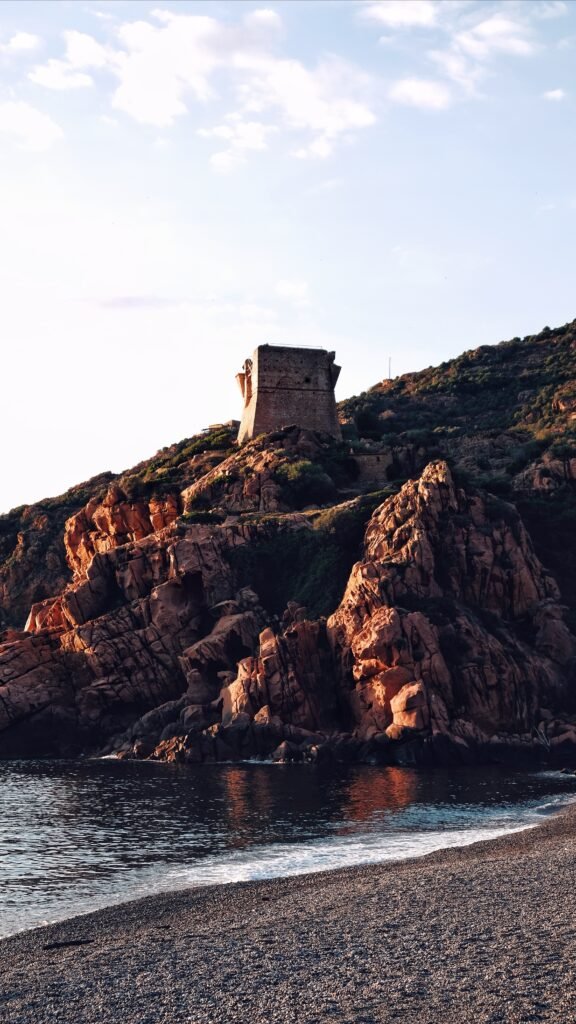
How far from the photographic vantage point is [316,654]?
67375mm

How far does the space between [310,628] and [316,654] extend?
74.8 inches

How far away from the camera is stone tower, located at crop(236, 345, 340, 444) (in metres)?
103

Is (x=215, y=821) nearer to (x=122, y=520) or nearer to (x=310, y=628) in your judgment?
(x=310, y=628)

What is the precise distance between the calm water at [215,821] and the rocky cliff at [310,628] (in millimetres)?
5114

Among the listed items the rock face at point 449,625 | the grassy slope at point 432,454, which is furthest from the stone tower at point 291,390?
the rock face at point 449,625

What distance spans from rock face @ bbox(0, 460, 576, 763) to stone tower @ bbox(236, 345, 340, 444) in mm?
22937

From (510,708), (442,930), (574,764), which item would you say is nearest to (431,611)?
(510,708)

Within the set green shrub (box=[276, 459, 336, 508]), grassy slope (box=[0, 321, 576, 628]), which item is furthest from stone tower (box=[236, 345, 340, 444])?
green shrub (box=[276, 459, 336, 508])

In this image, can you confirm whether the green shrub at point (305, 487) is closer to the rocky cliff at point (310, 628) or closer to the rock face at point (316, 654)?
the rocky cliff at point (310, 628)

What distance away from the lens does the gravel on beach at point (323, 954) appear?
60.6 feet

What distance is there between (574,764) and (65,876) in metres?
35.7

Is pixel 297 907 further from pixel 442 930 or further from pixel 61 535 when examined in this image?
pixel 61 535

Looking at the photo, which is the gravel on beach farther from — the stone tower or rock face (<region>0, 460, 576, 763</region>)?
the stone tower

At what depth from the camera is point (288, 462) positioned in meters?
90.7
